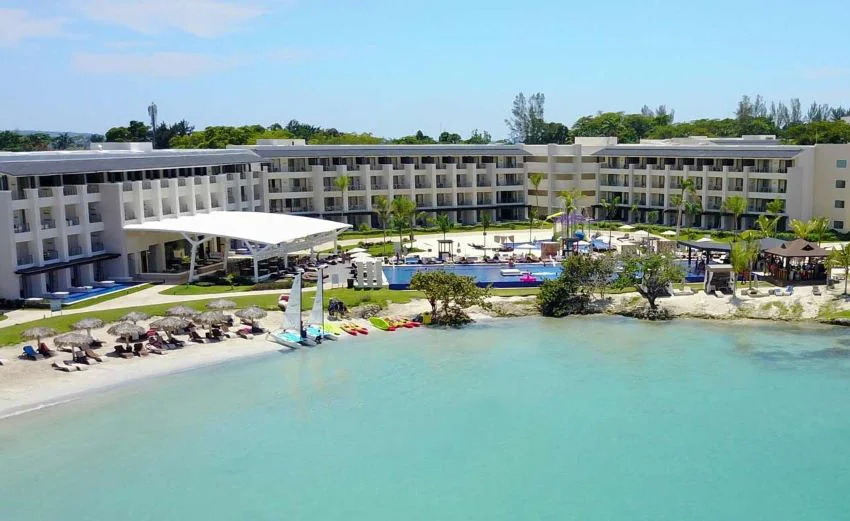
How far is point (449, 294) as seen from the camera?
49969 mm

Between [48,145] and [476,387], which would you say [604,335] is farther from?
[48,145]

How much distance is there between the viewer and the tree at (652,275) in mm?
51594

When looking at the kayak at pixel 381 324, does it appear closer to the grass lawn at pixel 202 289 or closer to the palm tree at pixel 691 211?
the grass lawn at pixel 202 289

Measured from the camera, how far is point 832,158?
7588 centimetres

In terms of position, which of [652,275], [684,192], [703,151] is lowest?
[652,275]

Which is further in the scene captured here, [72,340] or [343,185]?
[343,185]

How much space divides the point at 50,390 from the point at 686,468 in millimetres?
27377

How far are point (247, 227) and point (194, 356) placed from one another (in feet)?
66.8

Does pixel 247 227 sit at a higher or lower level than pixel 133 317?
higher

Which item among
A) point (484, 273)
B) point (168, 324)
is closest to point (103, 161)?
point (168, 324)

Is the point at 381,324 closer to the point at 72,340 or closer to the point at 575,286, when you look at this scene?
the point at 575,286

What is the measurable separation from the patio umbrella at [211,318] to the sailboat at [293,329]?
3.02m

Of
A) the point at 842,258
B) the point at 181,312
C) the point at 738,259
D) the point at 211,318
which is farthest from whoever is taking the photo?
the point at 842,258

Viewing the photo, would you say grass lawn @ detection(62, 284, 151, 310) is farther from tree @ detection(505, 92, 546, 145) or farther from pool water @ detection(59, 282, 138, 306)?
tree @ detection(505, 92, 546, 145)
